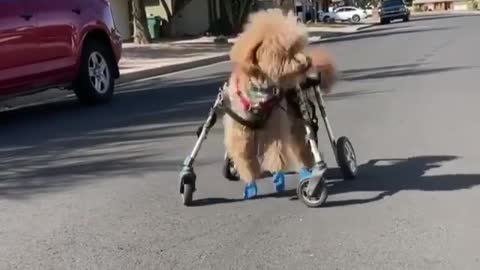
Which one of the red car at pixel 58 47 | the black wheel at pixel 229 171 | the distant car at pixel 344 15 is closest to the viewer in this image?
the black wheel at pixel 229 171

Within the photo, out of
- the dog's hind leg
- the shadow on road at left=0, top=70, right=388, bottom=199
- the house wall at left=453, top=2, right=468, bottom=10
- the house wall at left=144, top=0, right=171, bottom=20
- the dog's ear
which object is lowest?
the house wall at left=453, top=2, right=468, bottom=10

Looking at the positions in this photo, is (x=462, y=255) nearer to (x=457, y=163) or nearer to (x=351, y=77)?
(x=457, y=163)

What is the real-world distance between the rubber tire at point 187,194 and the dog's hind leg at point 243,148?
1.44 ft

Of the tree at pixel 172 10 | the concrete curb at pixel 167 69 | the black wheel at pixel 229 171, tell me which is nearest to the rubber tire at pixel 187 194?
the black wheel at pixel 229 171

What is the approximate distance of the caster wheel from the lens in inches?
251

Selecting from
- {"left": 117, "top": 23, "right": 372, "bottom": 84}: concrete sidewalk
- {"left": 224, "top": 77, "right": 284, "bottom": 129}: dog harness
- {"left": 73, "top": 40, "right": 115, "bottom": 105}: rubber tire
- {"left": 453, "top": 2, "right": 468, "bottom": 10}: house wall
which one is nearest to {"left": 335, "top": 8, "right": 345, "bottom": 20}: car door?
{"left": 453, "top": 2, "right": 468, "bottom": 10}: house wall

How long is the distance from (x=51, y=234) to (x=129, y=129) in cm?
457

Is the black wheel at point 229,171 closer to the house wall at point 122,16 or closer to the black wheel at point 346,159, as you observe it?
the black wheel at point 346,159

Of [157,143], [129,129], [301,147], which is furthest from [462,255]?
[129,129]

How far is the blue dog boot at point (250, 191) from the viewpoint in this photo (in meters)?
6.59

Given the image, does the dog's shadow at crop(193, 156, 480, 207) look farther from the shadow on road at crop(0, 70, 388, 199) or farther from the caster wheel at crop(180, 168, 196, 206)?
the shadow on road at crop(0, 70, 388, 199)

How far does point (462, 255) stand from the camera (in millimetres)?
5238

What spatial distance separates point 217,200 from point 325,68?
4.30 ft

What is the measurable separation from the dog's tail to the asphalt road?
832 millimetres
